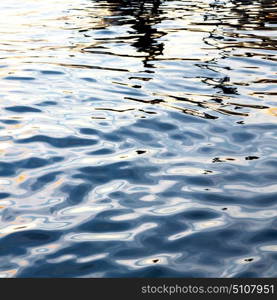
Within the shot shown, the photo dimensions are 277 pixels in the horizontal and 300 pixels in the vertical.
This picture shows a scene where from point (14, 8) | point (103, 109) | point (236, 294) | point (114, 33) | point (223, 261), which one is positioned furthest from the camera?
point (14, 8)

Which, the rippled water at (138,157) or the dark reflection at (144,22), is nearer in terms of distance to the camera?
the rippled water at (138,157)

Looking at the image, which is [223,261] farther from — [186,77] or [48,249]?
[186,77]

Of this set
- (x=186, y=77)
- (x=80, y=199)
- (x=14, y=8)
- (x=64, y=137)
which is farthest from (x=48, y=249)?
(x=14, y=8)

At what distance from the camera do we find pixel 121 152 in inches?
244

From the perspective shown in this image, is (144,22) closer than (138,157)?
No

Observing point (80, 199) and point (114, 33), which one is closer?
point (80, 199)

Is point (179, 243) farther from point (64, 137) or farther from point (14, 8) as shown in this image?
point (14, 8)

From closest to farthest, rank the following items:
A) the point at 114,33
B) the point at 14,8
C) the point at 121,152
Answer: the point at 121,152 → the point at 114,33 → the point at 14,8

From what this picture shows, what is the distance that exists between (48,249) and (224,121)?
3582 millimetres

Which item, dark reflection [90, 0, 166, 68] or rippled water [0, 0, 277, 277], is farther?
dark reflection [90, 0, 166, 68]

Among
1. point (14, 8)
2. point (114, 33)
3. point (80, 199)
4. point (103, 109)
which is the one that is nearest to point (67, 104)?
point (103, 109)

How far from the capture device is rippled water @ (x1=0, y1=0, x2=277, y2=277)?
13.8ft

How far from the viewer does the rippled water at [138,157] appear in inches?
165

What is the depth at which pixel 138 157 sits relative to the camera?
6.00 m
